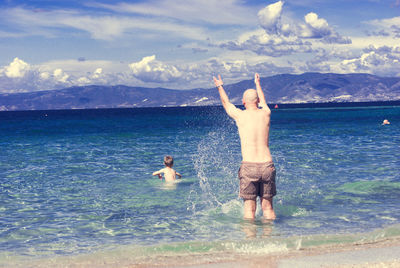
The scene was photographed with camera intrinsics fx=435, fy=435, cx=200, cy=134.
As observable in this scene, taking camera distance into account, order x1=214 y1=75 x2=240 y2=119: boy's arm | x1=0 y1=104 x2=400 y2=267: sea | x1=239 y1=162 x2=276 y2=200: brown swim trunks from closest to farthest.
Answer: x1=214 y1=75 x2=240 y2=119: boy's arm
x1=239 y1=162 x2=276 y2=200: brown swim trunks
x1=0 y1=104 x2=400 y2=267: sea

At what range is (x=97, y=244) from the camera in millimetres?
7629

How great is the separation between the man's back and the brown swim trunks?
117mm

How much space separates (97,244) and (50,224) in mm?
1909

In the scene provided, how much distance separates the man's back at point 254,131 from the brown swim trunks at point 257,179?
117 mm

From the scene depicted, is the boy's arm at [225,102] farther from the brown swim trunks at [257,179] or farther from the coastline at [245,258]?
the coastline at [245,258]

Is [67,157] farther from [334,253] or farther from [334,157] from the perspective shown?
[334,253]

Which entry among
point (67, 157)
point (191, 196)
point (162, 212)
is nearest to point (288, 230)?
point (162, 212)

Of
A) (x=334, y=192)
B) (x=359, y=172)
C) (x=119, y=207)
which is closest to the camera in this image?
(x=119, y=207)

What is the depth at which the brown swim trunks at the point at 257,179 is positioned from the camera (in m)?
7.25

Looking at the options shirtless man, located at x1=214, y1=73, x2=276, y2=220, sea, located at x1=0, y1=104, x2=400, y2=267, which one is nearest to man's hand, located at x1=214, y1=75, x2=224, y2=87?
shirtless man, located at x1=214, y1=73, x2=276, y2=220

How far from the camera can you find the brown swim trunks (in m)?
7.25

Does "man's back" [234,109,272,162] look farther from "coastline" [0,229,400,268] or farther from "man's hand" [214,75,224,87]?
"coastline" [0,229,400,268]

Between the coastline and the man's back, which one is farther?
the man's back

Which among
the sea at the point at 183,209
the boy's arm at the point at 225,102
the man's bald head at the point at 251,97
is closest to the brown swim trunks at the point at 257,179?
the sea at the point at 183,209
